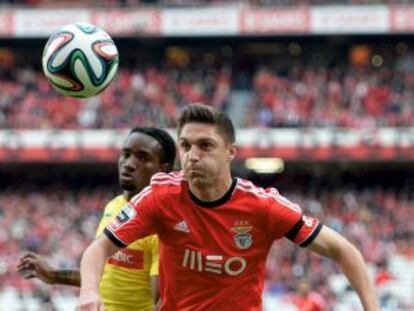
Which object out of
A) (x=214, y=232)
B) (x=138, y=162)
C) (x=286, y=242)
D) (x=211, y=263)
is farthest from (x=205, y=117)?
(x=286, y=242)

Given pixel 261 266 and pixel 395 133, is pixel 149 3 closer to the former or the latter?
pixel 395 133

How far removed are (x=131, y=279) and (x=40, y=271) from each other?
0.55 metres

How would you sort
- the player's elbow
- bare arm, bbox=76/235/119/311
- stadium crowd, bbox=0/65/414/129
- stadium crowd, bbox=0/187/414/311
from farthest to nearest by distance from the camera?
stadium crowd, bbox=0/65/414/129 < stadium crowd, bbox=0/187/414/311 < the player's elbow < bare arm, bbox=76/235/119/311

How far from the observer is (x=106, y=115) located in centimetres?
2872

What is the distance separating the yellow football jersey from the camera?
244 inches

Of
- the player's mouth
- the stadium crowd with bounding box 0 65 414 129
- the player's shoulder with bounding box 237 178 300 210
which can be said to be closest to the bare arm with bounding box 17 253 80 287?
the player's mouth

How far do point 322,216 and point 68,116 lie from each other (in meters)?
7.97

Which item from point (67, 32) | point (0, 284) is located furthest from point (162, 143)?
point (0, 284)

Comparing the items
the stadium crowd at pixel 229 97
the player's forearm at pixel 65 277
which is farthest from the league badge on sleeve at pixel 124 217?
the stadium crowd at pixel 229 97

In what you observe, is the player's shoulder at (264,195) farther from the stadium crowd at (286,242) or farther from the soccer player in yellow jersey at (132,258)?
the stadium crowd at (286,242)

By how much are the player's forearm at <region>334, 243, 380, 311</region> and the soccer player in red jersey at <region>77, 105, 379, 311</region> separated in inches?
2.9

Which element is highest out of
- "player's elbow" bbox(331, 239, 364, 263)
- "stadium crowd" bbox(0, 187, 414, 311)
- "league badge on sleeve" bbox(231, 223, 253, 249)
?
"league badge on sleeve" bbox(231, 223, 253, 249)

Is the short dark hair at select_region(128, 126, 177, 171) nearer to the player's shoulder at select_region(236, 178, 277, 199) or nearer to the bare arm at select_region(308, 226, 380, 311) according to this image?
the player's shoulder at select_region(236, 178, 277, 199)

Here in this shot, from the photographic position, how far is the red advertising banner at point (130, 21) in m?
30.1
